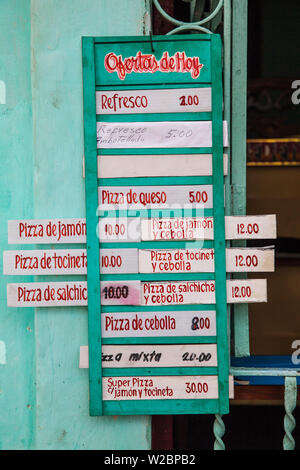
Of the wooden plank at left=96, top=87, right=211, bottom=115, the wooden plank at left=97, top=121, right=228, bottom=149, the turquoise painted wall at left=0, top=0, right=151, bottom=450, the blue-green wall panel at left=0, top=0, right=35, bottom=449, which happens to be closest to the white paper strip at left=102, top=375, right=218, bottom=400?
the turquoise painted wall at left=0, top=0, right=151, bottom=450

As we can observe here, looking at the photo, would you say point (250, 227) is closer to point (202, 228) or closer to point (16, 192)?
point (202, 228)

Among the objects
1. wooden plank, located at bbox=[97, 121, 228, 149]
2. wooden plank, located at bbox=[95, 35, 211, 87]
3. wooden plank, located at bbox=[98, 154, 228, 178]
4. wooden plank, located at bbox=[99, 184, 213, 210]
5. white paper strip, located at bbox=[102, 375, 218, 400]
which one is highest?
wooden plank, located at bbox=[95, 35, 211, 87]

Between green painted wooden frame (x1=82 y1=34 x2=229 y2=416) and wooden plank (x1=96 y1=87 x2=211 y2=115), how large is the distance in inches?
1.0

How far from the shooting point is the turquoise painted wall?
248 cm

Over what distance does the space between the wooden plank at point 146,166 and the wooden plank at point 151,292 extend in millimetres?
533

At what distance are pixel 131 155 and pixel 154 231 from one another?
1.27ft

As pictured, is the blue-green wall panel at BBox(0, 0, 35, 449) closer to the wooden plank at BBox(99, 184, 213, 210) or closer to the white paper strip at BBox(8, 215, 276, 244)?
the white paper strip at BBox(8, 215, 276, 244)

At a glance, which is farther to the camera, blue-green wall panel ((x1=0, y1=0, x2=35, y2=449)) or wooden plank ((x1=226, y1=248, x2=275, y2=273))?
blue-green wall panel ((x1=0, y1=0, x2=35, y2=449))

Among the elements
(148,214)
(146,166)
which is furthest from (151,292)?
(146,166)

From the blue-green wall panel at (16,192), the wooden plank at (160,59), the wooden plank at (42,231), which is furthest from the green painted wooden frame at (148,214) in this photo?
the blue-green wall panel at (16,192)

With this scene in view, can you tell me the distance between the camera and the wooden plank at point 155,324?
2447 mm

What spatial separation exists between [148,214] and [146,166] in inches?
9.2

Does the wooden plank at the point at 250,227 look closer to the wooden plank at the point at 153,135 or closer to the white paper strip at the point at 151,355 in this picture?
the wooden plank at the point at 153,135
